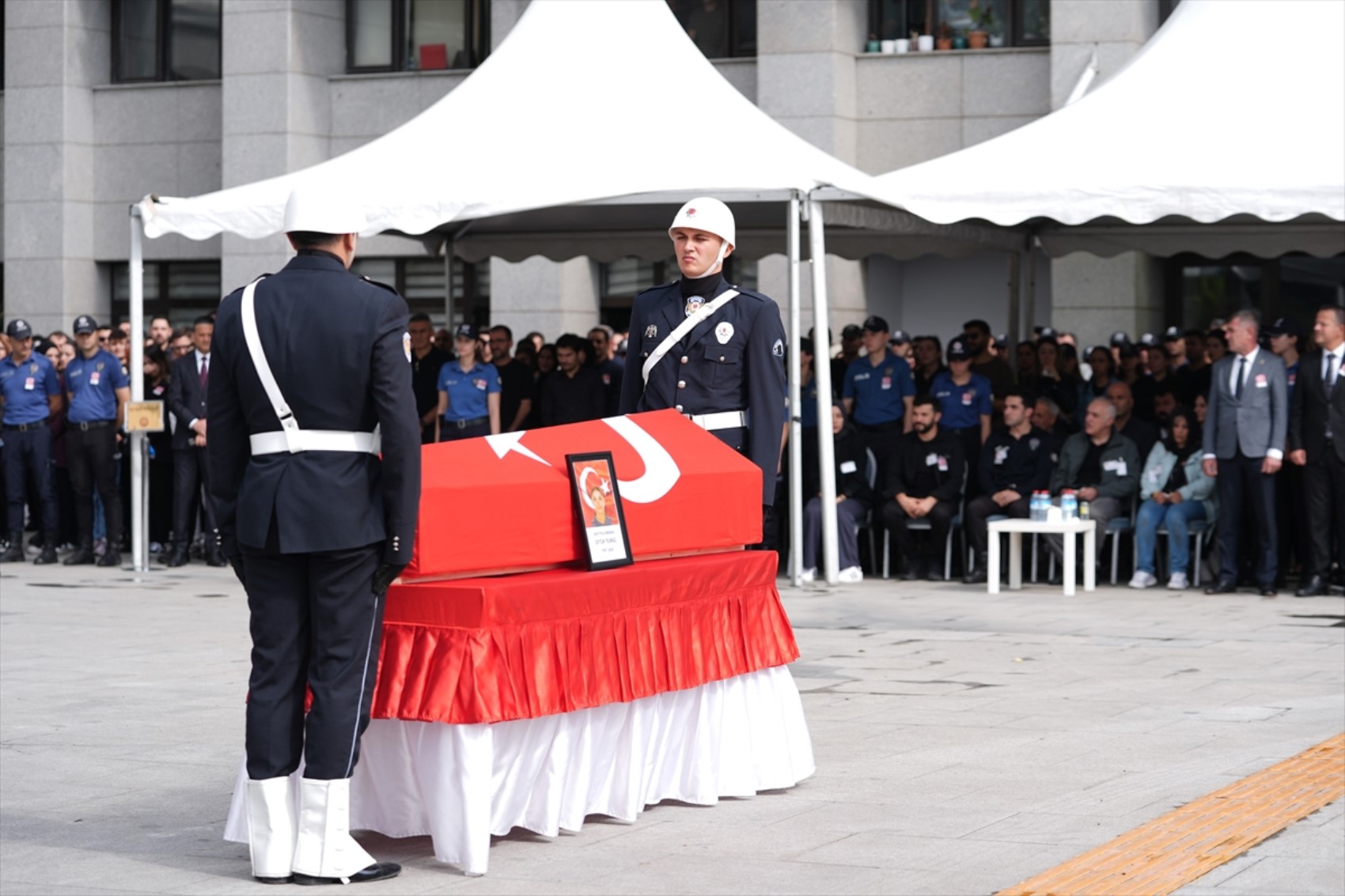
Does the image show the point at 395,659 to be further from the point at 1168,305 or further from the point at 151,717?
the point at 1168,305

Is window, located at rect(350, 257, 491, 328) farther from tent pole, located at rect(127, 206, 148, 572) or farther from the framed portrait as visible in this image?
the framed portrait

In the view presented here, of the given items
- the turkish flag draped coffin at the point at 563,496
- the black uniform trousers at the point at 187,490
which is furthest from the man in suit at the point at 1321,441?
the black uniform trousers at the point at 187,490

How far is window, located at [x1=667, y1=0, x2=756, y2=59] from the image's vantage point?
23.8m

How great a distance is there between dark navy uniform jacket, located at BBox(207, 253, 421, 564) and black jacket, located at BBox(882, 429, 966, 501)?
1017 centimetres

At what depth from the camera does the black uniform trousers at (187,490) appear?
1659cm

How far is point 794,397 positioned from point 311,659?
29.6ft

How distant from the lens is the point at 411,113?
81.5 ft

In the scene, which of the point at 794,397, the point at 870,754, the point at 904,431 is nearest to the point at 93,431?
the point at 794,397

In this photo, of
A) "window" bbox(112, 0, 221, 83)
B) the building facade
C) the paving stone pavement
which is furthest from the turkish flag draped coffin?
"window" bbox(112, 0, 221, 83)

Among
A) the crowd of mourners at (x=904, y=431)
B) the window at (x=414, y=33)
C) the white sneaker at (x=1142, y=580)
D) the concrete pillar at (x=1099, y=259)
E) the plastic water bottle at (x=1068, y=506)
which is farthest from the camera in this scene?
the window at (x=414, y=33)

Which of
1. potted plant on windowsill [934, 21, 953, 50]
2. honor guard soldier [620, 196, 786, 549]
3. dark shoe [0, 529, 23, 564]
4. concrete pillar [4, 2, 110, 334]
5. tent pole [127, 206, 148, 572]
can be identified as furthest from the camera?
concrete pillar [4, 2, 110, 334]

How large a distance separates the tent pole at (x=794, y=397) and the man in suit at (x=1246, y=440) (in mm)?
2887

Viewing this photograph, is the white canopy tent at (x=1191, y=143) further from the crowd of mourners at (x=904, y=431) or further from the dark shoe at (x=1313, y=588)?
the dark shoe at (x=1313, y=588)

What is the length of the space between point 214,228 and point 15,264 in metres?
12.1
